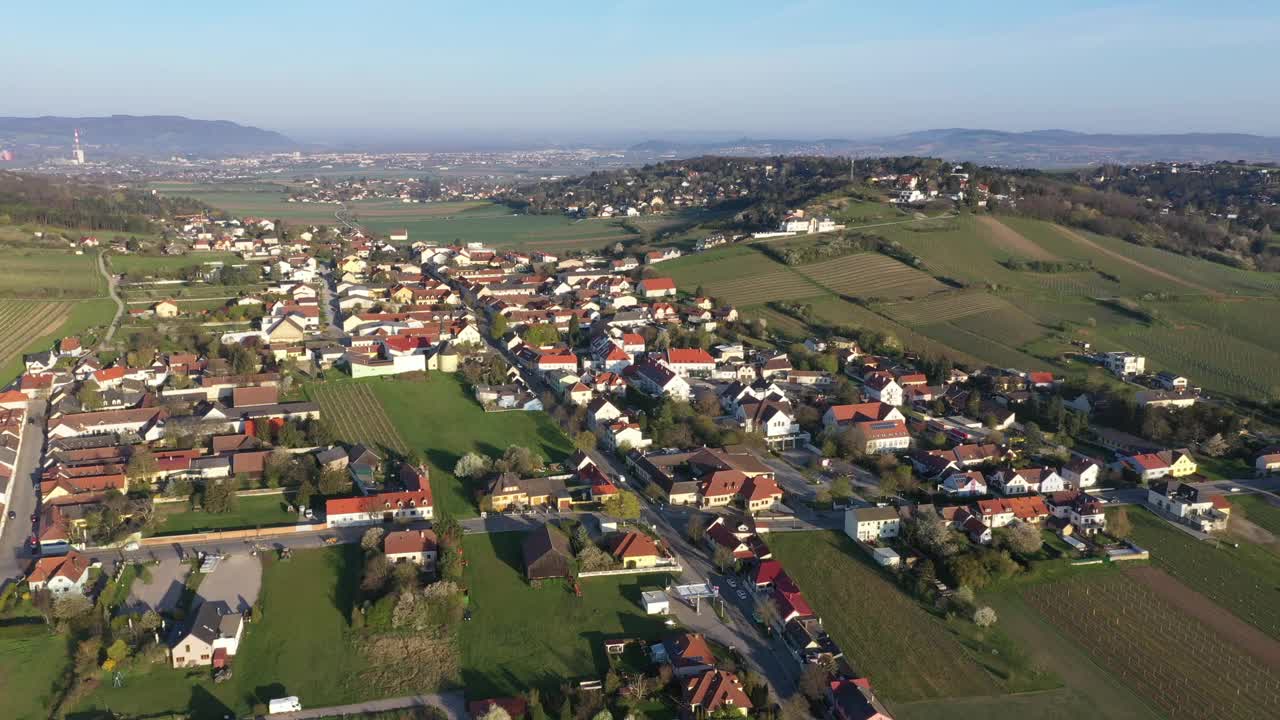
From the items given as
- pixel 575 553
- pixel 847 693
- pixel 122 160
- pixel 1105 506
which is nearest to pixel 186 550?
pixel 575 553

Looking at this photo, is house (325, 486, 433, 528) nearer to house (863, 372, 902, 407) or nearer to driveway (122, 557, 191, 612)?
driveway (122, 557, 191, 612)

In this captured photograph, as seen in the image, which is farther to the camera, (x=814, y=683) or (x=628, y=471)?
(x=628, y=471)

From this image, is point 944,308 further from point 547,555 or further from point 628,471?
point 547,555

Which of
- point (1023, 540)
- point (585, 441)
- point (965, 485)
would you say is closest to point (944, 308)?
point (965, 485)

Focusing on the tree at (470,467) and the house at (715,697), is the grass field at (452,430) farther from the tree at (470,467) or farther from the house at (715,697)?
the house at (715,697)

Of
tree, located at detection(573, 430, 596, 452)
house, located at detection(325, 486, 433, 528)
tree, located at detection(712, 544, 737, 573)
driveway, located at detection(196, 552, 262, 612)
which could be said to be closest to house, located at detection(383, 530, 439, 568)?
house, located at detection(325, 486, 433, 528)

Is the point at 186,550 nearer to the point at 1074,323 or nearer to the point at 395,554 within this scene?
the point at 395,554
